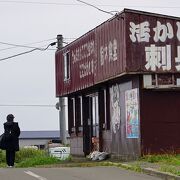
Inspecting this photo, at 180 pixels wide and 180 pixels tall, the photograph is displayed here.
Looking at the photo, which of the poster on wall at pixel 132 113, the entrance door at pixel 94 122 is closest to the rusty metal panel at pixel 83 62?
the entrance door at pixel 94 122

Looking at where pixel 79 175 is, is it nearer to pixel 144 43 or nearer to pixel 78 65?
pixel 144 43

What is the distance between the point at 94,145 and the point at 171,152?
6192 mm

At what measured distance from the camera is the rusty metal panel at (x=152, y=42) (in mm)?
19141

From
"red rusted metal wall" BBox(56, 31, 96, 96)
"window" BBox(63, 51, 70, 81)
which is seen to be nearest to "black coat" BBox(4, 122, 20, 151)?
"red rusted metal wall" BBox(56, 31, 96, 96)

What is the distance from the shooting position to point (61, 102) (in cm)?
3362

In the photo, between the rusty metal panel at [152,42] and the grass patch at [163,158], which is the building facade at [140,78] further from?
the grass patch at [163,158]

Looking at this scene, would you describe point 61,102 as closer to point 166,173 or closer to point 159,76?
point 159,76

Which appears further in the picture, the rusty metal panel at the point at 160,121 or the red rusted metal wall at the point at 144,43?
the rusty metal panel at the point at 160,121

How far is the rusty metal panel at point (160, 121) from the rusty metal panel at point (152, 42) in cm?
93

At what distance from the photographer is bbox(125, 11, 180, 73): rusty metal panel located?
1914 cm

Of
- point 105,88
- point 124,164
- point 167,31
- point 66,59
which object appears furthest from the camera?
point 66,59

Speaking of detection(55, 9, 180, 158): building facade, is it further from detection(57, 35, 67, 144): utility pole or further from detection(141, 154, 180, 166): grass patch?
detection(57, 35, 67, 144): utility pole

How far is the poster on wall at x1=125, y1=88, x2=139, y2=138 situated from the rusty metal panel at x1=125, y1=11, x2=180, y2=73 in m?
1.06

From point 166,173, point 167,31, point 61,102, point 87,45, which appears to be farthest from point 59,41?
point 166,173
